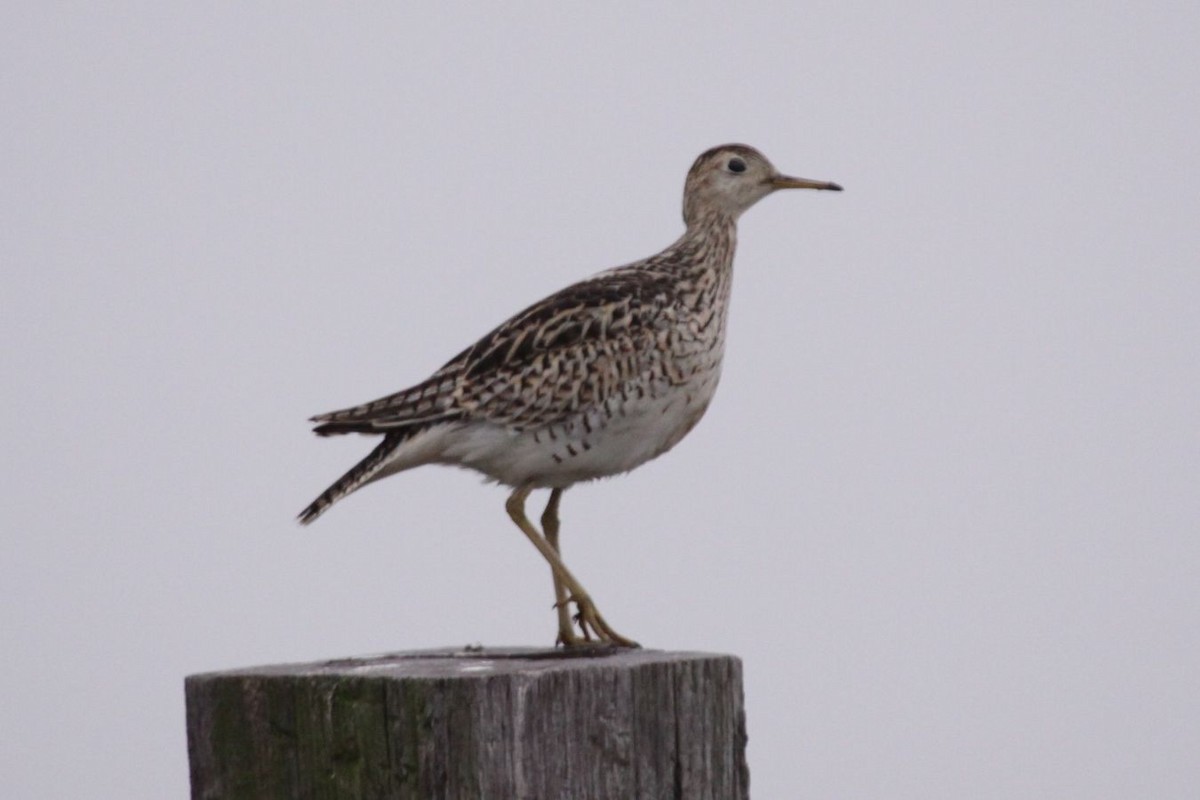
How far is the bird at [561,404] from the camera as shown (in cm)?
768

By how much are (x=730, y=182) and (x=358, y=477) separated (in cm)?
286

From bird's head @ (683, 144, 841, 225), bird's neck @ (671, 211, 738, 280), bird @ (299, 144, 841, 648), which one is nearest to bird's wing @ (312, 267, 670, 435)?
bird @ (299, 144, 841, 648)

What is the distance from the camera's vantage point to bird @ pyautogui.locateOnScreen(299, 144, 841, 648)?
7.68m

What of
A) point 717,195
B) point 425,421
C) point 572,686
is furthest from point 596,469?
point 572,686

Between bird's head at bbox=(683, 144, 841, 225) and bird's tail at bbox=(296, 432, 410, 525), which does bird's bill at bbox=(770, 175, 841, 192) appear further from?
bird's tail at bbox=(296, 432, 410, 525)

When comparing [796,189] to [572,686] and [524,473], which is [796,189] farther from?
[572,686]

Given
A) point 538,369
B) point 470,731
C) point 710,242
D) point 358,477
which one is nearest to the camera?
point 470,731

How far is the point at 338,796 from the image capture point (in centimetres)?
496

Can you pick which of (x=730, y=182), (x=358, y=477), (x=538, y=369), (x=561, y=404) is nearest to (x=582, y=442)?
(x=561, y=404)

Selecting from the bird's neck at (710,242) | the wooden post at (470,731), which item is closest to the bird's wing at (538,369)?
the bird's neck at (710,242)

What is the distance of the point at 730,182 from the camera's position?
30.1ft

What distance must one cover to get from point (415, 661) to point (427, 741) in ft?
2.98

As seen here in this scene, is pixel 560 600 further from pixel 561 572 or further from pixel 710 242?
pixel 710 242

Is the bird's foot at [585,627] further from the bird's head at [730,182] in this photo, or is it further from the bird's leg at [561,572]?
the bird's head at [730,182]
